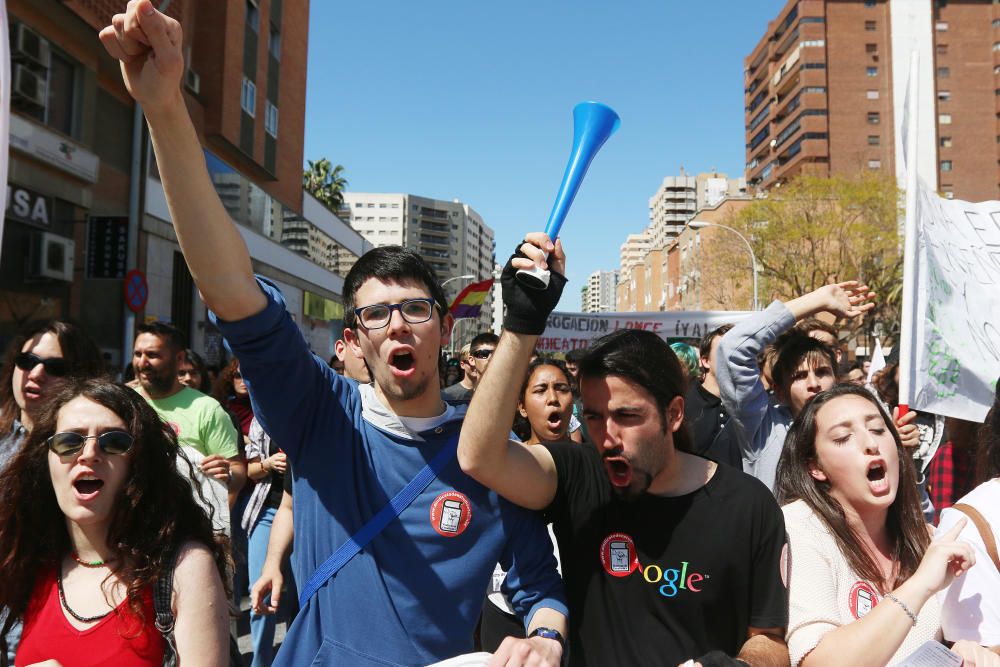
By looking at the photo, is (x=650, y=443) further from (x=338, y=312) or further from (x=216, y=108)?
(x=338, y=312)

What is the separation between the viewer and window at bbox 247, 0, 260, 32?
25.6 meters

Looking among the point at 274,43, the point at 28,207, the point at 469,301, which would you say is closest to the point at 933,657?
the point at 469,301

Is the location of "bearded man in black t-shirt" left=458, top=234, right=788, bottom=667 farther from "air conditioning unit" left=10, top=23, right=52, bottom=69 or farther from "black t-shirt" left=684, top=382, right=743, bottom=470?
"air conditioning unit" left=10, top=23, right=52, bottom=69

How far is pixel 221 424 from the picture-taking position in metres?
4.66

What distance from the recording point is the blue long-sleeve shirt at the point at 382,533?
204 cm

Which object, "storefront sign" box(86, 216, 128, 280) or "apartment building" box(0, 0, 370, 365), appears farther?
"storefront sign" box(86, 216, 128, 280)

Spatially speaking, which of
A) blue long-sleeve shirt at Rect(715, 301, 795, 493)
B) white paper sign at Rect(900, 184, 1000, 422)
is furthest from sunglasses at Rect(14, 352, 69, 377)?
white paper sign at Rect(900, 184, 1000, 422)

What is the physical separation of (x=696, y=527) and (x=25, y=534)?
194 cm

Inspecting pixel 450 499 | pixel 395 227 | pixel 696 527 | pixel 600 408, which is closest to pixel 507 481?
pixel 450 499

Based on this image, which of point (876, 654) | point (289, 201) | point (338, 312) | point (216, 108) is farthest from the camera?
point (338, 312)

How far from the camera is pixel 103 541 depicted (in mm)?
2307

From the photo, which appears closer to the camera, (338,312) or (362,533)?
(362,533)

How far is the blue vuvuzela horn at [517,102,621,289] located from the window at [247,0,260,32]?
26.5 m

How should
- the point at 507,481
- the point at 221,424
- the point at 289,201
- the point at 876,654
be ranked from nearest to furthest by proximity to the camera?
the point at 876,654 → the point at 507,481 → the point at 221,424 → the point at 289,201
